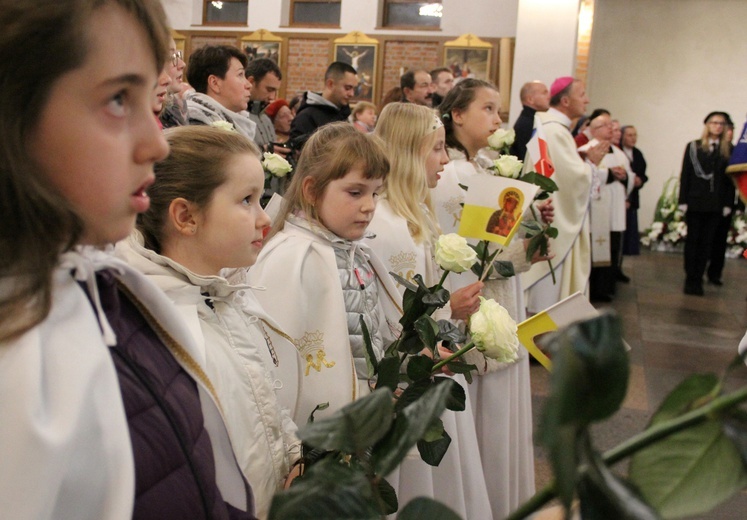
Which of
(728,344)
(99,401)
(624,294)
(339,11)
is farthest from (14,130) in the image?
(339,11)

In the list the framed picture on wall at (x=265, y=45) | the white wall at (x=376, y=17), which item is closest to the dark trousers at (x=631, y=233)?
the white wall at (x=376, y=17)

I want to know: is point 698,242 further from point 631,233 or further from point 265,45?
point 265,45

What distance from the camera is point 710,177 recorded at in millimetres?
8922

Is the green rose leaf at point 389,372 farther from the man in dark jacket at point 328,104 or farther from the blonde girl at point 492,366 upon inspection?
the man in dark jacket at point 328,104

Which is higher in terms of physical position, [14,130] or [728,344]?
[14,130]

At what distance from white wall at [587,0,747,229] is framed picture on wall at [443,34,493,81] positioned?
213 centimetres

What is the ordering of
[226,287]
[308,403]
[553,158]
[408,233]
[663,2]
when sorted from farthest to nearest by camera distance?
[663,2] → [553,158] → [408,233] → [308,403] → [226,287]

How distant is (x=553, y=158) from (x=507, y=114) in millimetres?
5767

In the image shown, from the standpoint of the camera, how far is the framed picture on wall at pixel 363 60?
12.7m

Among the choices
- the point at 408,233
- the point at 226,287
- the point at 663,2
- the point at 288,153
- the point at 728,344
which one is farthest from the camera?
the point at 663,2

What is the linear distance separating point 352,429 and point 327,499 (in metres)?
0.06

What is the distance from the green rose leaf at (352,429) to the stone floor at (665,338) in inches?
116

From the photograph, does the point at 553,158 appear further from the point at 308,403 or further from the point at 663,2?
the point at 663,2

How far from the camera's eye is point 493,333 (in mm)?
1738
